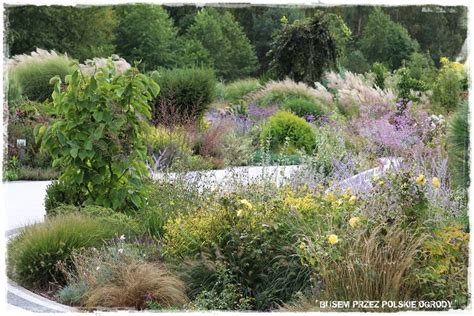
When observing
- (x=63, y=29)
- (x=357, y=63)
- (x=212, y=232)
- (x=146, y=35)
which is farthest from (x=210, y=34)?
(x=212, y=232)

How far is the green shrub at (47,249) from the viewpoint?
5.71 meters

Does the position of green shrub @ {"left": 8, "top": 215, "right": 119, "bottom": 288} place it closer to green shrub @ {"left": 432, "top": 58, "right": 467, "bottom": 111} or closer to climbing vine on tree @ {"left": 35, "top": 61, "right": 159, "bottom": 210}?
climbing vine on tree @ {"left": 35, "top": 61, "right": 159, "bottom": 210}

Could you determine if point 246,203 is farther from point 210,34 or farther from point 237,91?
point 210,34

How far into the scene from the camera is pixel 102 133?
664 cm

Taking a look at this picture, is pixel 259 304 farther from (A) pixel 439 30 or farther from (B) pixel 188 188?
(A) pixel 439 30

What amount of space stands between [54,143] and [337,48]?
671 inches

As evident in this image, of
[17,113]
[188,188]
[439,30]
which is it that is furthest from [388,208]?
[439,30]

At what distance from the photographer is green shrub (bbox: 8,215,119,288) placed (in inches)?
225

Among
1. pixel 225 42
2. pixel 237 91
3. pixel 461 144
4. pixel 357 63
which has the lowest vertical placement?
pixel 357 63

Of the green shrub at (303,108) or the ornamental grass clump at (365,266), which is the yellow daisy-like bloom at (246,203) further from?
the green shrub at (303,108)

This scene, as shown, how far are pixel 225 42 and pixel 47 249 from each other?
31878 millimetres

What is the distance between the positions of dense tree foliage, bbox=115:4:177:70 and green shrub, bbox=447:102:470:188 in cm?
2821

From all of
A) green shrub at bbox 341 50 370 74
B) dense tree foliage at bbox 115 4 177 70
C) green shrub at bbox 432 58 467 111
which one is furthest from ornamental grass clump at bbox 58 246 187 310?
green shrub at bbox 341 50 370 74

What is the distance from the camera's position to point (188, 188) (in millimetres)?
7426
